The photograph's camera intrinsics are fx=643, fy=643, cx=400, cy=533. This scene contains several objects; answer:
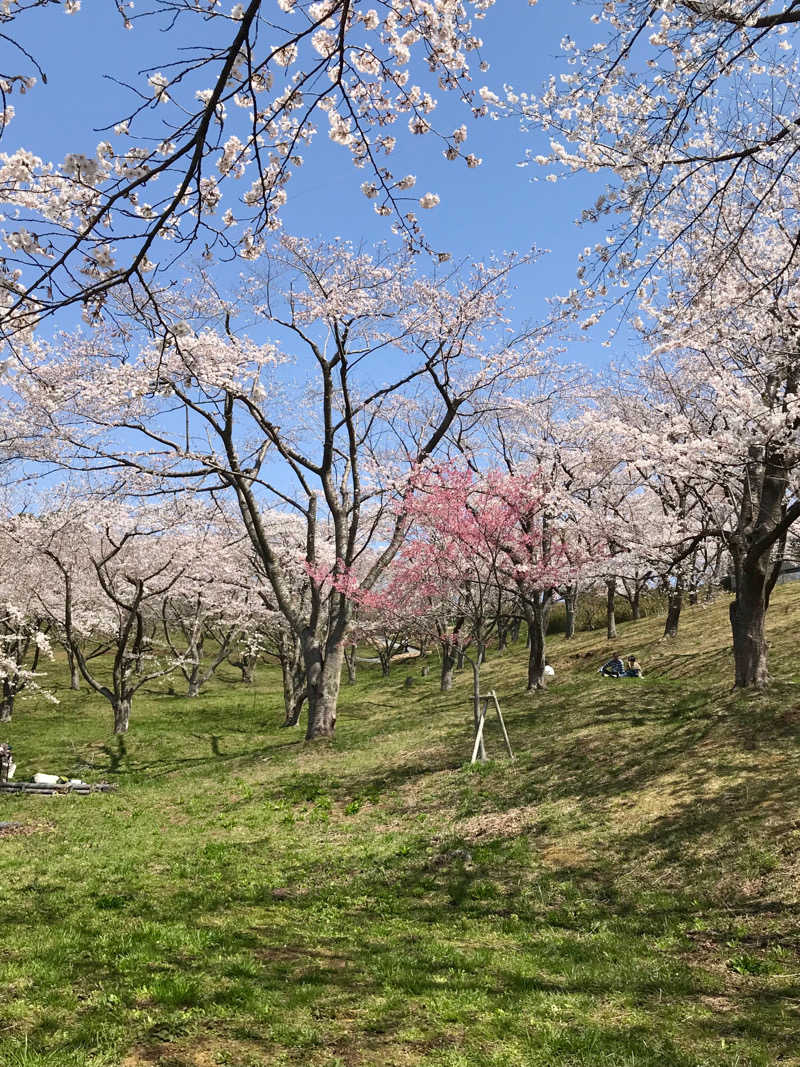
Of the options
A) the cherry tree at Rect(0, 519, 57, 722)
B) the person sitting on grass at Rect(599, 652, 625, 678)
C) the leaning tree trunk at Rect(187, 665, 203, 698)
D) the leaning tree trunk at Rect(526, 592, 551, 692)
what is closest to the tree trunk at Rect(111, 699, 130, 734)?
the cherry tree at Rect(0, 519, 57, 722)

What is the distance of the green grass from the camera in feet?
16.5

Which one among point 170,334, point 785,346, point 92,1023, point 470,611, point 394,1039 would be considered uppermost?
point 785,346

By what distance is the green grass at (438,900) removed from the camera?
5.04 m

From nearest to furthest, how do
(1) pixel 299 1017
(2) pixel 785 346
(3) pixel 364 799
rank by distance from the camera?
(1) pixel 299 1017 < (2) pixel 785 346 < (3) pixel 364 799

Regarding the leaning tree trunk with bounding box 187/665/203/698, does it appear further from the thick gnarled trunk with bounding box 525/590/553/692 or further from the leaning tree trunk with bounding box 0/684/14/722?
the thick gnarled trunk with bounding box 525/590/553/692

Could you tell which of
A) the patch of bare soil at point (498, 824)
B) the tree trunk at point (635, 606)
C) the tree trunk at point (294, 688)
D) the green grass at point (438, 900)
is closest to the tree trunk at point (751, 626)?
the green grass at point (438, 900)

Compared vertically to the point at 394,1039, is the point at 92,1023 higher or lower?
higher

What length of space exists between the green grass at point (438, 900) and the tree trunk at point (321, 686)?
0.96 m

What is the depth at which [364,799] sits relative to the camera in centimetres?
1374

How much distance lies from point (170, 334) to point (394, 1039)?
5.67 meters

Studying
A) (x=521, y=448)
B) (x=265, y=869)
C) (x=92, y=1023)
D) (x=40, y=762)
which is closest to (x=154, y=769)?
(x=40, y=762)

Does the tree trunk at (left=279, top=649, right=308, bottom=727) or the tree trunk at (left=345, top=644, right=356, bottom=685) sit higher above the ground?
the tree trunk at (left=279, top=649, right=308, bottom=727)

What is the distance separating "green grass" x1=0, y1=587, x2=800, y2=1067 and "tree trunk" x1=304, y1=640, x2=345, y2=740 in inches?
37.7

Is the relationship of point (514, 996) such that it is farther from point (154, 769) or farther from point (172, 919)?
point (154, 769)
